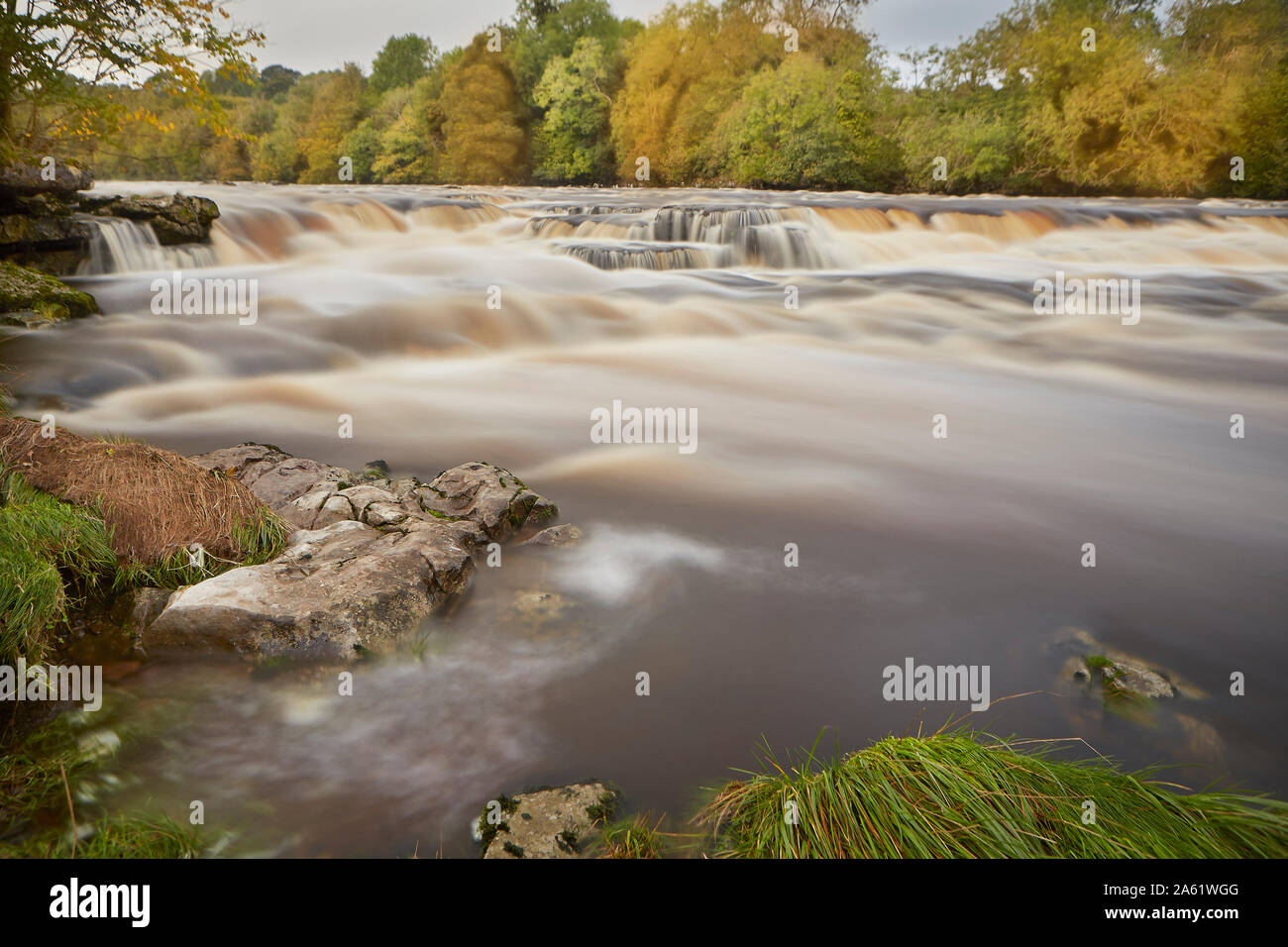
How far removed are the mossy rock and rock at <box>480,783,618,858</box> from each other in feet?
31.8

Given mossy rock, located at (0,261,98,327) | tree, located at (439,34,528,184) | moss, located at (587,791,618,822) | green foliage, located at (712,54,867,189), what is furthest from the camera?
tree, located at (439,34,528,184)

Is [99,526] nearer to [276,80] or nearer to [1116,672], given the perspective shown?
[1116,672]

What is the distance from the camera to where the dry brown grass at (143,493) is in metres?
3.87

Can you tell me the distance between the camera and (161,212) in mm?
12367

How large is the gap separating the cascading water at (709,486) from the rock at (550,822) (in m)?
0.15

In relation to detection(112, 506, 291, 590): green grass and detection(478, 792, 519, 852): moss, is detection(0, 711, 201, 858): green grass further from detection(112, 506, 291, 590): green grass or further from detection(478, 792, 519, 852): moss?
detection(112, 506, 291, 590): green grass

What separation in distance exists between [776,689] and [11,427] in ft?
14.8

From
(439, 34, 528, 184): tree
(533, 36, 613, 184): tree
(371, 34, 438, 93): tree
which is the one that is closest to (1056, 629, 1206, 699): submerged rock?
(533, 36, 613, 184): tree

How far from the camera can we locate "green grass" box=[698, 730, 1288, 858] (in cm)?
224

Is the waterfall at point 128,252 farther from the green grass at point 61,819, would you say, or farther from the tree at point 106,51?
the green grass at point 61,819

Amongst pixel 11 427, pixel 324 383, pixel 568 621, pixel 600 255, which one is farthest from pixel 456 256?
pixel 568 621

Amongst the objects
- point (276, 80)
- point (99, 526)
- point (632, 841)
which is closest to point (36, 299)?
point (99, 526)

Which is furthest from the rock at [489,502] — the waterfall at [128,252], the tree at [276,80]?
the tree at [276,80]

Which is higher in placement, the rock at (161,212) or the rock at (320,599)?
the rock at (161,212)
